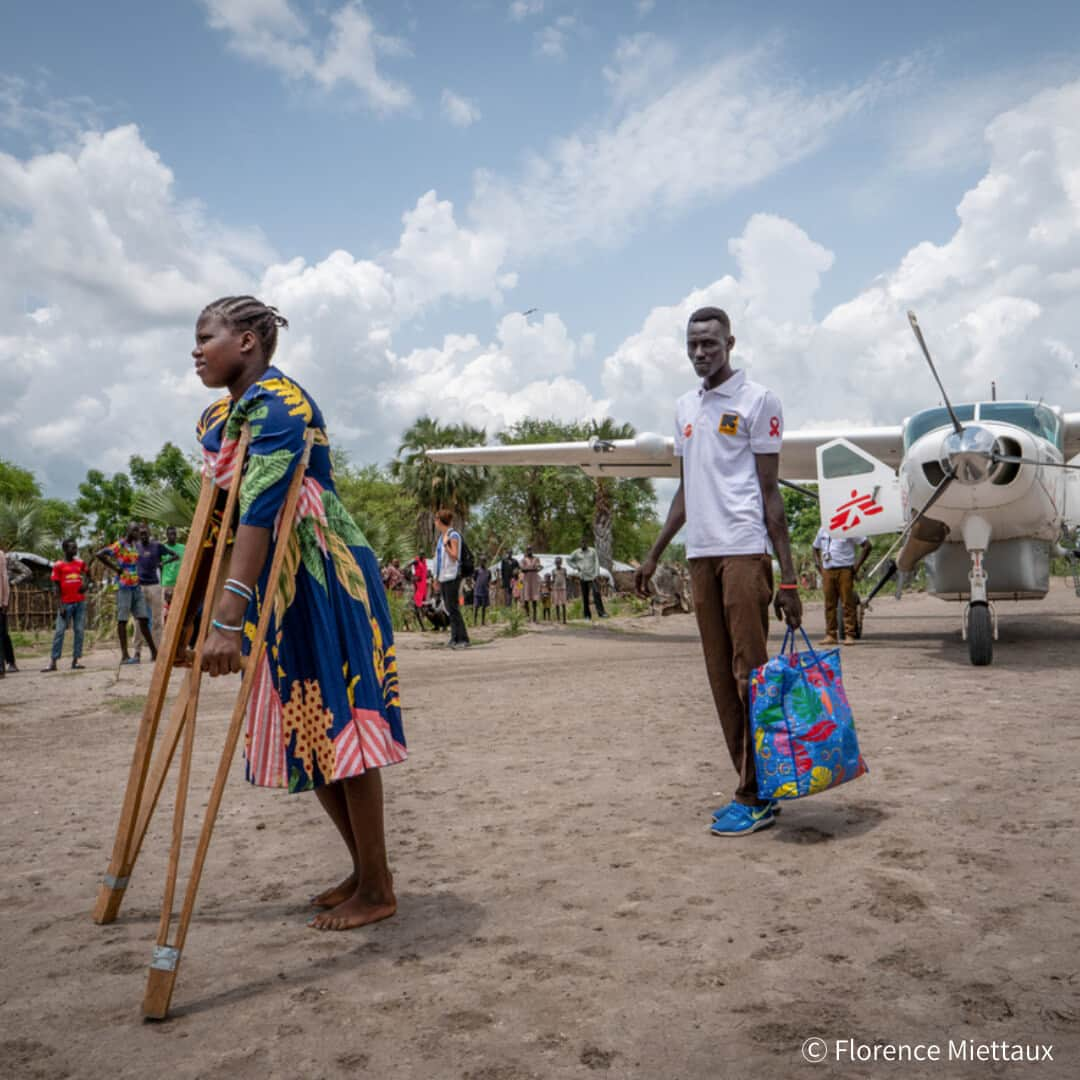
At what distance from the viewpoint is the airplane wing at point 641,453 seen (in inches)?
554

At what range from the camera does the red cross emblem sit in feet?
34.4

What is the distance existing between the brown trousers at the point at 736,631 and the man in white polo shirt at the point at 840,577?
25.1ft

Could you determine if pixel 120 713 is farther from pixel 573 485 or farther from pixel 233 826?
pixel 573 485

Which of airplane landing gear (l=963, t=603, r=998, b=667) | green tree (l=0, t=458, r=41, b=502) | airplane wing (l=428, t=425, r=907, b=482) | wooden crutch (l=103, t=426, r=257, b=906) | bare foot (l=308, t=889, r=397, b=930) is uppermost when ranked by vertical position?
green tree (l=0, t=458, r=41, b=502)

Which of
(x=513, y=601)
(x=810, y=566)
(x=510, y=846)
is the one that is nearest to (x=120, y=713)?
(x=510, y=846)

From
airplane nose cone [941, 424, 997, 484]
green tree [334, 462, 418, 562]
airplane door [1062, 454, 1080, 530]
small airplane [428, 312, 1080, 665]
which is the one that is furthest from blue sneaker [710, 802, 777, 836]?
green tree [334, 462, 418, 562]

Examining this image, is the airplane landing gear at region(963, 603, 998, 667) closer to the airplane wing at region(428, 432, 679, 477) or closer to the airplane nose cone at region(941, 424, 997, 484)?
the airplane nose cone at region(941, 424, 997, 484)

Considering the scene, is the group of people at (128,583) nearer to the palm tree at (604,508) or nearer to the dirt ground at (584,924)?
the dirt ground at (584,924)

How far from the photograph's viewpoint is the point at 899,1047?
1.93 m

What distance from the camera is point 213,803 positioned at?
238 centimetres

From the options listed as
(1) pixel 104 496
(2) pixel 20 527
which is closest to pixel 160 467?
(1) pixel 104 496

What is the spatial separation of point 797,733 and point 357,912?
5.56ft

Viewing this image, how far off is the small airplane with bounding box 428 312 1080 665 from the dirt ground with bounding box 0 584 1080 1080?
3.60 meters

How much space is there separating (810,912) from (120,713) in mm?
6858
